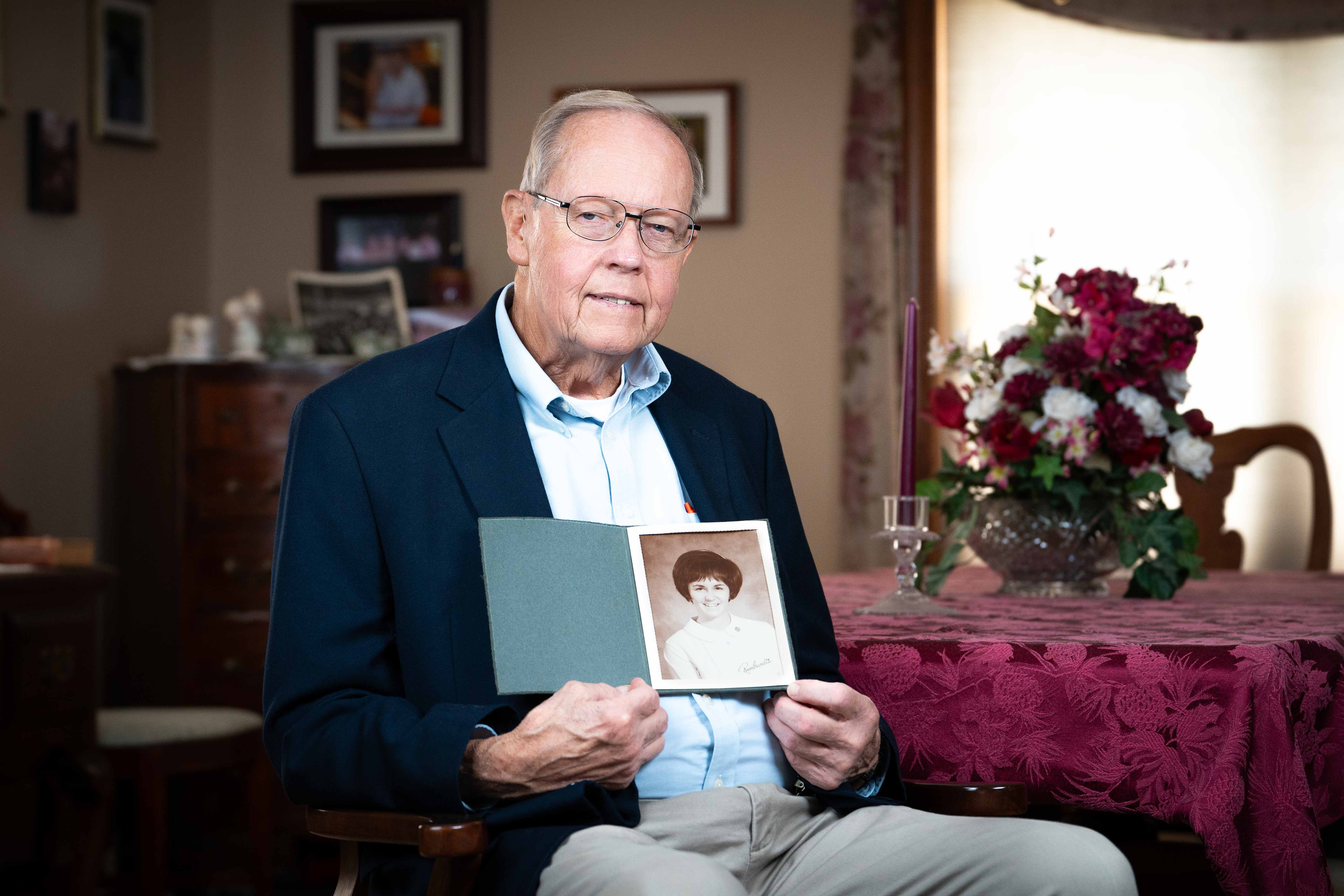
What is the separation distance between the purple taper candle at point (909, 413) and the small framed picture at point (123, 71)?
131 inches

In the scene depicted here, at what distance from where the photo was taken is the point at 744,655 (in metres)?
1.32

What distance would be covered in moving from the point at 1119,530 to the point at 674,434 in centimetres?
75

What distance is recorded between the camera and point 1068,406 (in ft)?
6.03

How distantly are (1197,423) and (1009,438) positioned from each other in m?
0.31

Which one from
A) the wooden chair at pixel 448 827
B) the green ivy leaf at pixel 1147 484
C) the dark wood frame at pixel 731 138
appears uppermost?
the dark wood frame at pixel 731 138

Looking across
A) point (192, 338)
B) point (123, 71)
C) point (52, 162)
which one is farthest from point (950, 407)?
point (123, 71)


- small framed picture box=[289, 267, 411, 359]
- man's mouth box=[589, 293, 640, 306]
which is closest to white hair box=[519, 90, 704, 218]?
man's mouth box=[589, 293, 640, 306]

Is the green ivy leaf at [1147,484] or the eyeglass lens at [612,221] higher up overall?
the eyeglass lens at [612,221]

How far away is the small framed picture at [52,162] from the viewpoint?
12.5ft

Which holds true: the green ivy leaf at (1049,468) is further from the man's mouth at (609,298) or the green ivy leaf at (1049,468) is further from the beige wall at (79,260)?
the beige wall at (79,260)

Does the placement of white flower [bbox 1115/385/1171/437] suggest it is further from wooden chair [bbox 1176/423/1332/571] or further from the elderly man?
wooden chair [bbox 1176/423/1332/571]

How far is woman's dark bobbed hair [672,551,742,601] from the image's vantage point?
4.35ft

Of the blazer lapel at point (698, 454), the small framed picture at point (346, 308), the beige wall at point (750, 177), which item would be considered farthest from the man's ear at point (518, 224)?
the beige wall at point (750, 177)

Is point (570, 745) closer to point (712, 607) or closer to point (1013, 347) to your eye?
point (712, 607)
